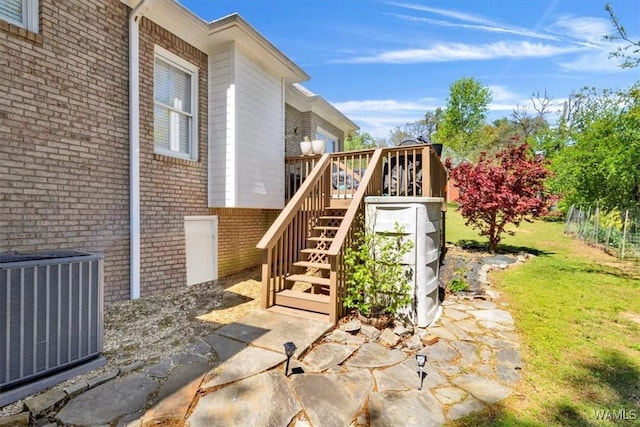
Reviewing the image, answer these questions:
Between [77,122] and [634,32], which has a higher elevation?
[634,32]

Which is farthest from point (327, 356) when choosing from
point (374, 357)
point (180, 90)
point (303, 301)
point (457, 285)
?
point (180, 90)

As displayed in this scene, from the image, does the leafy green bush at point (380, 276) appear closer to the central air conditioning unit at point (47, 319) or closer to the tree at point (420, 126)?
the central air conditioning unit at point (47, 319)

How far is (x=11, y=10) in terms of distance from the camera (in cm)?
359

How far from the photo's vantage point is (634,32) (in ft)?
Answer: 20.6

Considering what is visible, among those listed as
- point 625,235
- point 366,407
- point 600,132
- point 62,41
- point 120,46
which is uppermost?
point 600,132

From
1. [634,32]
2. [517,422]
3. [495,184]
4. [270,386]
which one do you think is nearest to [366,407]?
[270,386]

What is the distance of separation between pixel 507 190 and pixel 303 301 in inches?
272

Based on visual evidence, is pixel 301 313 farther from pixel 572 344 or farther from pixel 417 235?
pixel 572 344

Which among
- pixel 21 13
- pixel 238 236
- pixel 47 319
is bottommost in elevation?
pixel 47 319

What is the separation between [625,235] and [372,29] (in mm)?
9445

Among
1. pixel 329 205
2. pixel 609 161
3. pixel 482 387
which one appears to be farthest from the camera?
pixel 609 161

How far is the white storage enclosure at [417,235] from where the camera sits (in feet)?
12.5

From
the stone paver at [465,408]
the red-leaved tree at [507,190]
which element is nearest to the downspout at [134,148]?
the stone paver at [465,408]

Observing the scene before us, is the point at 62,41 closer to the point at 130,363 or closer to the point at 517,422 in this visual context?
the point at 130,363
